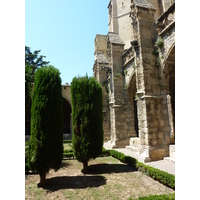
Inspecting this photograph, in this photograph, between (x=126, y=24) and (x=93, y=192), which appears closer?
(x=93, y=192)

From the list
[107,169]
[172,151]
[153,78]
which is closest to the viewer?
[107,169]

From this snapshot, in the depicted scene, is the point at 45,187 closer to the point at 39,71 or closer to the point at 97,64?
the point at 39,71

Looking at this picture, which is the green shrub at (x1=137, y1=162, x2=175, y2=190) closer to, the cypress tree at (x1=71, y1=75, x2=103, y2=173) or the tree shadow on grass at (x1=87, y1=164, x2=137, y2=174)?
the tree shadow on grass at (x1=87, y1=164, x2=137, y2=174)

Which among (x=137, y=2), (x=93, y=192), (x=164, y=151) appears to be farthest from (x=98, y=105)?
(x=137, y=2)

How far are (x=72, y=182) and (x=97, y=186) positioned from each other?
870 millimetres

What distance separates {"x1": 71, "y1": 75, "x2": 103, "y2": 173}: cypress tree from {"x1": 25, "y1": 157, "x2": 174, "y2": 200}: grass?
2.61 feet

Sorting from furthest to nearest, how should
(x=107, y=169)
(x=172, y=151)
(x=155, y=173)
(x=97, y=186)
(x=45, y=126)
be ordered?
(x=172, y=151)
(x=107, y=169)
(x=155, y=173)
(x=45, y=126)
(x=97, y=186)

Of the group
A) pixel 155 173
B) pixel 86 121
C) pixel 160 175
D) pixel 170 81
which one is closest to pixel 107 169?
pixel 155 173

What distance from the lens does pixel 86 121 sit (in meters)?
5.97

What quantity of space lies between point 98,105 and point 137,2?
5721 millimetres

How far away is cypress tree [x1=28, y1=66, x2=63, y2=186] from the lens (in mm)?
4699

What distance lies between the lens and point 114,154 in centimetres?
862

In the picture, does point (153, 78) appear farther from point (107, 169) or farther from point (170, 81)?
point (107, 169)

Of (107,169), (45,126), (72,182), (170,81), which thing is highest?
(170,81)
